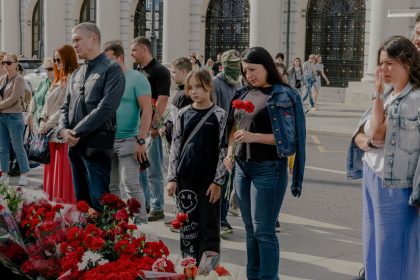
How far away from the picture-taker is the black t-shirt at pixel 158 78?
7738 mm

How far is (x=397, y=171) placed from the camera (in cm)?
425

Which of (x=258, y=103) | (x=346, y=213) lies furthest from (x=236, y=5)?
(x=258, y=103)

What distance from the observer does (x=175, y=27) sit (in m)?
31.1

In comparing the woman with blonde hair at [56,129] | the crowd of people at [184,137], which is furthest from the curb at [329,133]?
the woman with blonde hair at [56,129]

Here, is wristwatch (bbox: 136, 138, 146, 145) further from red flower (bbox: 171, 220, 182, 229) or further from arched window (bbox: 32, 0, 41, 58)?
arched window (bbox: 32, 0, 41, 58)

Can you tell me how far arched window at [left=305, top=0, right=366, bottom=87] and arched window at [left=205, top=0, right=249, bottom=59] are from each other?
3.18m

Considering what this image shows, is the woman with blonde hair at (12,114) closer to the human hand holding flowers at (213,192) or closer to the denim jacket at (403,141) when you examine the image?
the human hand holding flowers at (213,192)

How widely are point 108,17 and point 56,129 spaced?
28116mm

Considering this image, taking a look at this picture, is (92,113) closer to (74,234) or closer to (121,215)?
(121,215)

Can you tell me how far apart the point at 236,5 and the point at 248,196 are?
2708cm

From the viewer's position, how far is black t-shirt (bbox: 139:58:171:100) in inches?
305

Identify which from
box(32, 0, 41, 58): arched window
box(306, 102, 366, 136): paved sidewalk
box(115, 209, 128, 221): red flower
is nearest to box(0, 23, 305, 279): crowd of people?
box(115, 209, 128, 221): red flower

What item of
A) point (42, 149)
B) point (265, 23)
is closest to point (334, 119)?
point (265, 23)

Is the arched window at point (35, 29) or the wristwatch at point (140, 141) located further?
the arched window at point (35, 29)
